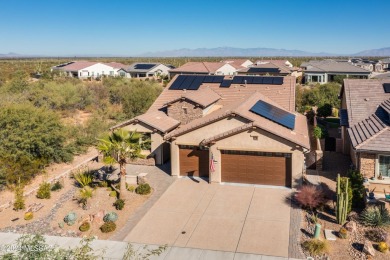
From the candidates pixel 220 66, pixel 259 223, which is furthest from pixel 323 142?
pixel 220 66

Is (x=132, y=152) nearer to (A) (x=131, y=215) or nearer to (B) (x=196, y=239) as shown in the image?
(A) (x=131, y=215)

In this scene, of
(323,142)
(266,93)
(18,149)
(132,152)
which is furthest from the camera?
(266,93)

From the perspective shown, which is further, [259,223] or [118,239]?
[259,223]

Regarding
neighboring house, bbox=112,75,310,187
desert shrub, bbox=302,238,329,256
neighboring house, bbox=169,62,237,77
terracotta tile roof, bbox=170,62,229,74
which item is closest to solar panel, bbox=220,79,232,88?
neighboring house, bbox=112,75,310,187

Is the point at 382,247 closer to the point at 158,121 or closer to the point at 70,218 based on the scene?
the point at 70,218

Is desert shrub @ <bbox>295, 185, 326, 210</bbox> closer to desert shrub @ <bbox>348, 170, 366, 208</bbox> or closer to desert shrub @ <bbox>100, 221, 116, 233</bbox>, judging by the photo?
desert shrub @ <bbox>348, 170, 366, 208</bbox>
